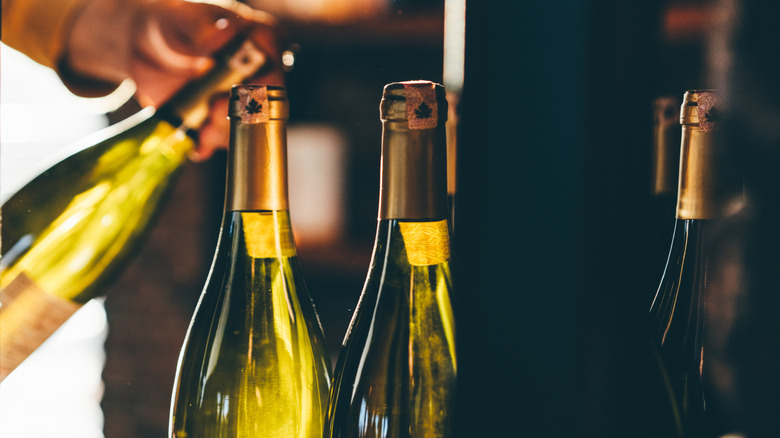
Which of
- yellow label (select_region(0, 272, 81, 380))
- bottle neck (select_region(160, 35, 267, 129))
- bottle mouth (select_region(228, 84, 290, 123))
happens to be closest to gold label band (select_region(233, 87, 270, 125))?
bottle mouth (select_region(228, 84, 290, 123))

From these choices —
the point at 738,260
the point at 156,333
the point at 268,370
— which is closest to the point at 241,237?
the point at 268,370

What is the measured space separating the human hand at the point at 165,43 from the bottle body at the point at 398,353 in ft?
0.54

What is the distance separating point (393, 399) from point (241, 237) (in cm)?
15

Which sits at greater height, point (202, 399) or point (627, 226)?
point (627, 226)

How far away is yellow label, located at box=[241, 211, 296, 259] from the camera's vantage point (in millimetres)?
388

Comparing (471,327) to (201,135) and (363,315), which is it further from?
(201,135)

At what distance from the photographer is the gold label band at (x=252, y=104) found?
31 centimetres

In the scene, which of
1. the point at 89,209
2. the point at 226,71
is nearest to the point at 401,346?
the point at 226,71

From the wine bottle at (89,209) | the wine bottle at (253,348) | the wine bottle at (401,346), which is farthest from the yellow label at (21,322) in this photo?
the wine bottle at (401,346)

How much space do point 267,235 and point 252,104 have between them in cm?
11

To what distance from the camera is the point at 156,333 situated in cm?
57

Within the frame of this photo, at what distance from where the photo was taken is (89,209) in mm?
580

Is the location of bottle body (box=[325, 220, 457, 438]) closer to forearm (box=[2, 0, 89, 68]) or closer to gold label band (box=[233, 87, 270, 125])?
gold label band (box=[233, 87, 270, 125])

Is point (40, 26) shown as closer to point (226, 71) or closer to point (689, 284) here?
point (226, 71)
